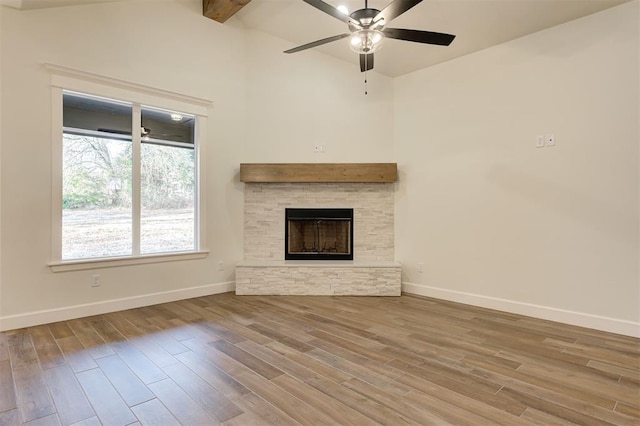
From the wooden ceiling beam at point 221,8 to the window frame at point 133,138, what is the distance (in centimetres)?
109

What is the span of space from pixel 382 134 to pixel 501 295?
267 centimetres

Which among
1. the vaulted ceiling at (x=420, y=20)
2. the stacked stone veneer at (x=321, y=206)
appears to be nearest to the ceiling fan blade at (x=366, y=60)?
the vaulted ceiling at (x=420, y=20)

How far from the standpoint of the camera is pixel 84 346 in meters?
2.84

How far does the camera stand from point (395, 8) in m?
2.50

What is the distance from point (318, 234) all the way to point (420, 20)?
3.04 metres

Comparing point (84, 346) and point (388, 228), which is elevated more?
point (388, 228)

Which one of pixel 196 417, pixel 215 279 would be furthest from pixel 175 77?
pixel 196 417

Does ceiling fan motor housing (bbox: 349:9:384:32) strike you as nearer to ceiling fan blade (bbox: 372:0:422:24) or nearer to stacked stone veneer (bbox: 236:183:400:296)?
ceiling fan blade (bbox: 372:0:422:24)

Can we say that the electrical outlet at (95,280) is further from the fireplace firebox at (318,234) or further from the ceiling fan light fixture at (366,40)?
the ceiling fan light fixture at (366,40)

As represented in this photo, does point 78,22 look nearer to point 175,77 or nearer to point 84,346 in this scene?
point 175,77

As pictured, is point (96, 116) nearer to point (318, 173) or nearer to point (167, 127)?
point (167, 127)

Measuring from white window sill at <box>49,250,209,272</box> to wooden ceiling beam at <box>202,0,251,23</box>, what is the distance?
307 centimetres

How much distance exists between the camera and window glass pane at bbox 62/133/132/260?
3588 millimetres

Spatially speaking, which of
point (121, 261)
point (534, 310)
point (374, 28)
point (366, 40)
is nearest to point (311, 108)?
point (366, 40)
